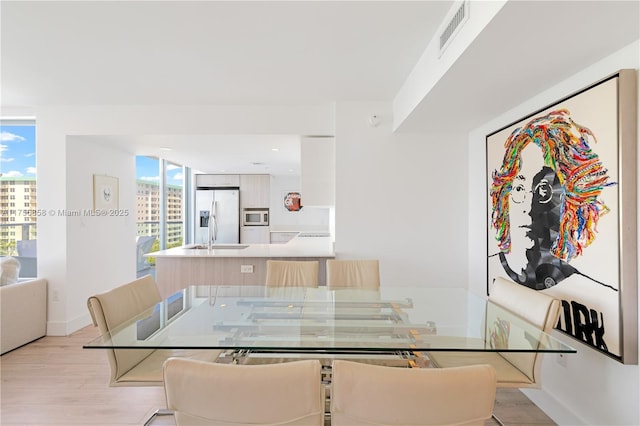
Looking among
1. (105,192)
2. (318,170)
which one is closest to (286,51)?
(318,170)

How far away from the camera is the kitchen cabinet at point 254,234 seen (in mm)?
7547

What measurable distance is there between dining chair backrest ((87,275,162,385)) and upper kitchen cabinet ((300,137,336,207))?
193cm

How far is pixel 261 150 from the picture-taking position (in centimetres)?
462

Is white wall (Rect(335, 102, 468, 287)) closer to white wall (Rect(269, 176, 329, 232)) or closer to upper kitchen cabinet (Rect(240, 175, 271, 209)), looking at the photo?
upper kitchen cabinet (Rect(240, 175, 271, 209))

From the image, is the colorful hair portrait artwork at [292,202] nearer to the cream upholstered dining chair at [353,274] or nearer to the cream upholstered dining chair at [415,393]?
the cream upholstered dining chair at [353,274]

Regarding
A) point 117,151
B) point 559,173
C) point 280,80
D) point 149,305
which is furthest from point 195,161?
point 559,173

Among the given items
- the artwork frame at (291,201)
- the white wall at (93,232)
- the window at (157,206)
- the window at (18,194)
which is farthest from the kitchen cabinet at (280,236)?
the window at (18,194)

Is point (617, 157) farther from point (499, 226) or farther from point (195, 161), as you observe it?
point (195, 161)

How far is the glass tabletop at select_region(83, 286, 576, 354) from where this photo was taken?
1499mm

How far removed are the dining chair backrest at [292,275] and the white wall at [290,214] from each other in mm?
4995

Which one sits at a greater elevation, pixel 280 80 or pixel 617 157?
pixel 280 80

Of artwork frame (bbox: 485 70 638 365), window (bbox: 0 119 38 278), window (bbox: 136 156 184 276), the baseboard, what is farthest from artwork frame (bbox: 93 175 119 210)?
the baseboard

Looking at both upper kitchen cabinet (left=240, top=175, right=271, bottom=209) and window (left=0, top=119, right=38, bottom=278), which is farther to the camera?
A: upper kitchen cabinet (left=240, top=175, right=271, bottom=209)

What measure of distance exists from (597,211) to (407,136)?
6.63 ft
